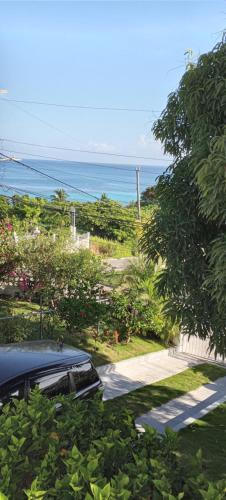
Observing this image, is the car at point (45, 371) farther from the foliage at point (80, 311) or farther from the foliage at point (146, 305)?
the foliage at point (146, 305)

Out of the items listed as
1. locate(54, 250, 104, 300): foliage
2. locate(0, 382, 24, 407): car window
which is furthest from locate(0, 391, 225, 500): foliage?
locate(54, 250, 104, 300): foliage

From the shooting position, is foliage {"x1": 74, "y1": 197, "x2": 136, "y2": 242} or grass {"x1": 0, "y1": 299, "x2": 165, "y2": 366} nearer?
grass {"x1": 0, "y1": 299, "x2": 165, "y2": 366}

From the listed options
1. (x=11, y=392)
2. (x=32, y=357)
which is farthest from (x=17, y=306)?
(x=11, y=392)

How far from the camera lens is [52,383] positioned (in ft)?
18.7

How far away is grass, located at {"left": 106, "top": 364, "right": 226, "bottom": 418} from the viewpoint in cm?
882

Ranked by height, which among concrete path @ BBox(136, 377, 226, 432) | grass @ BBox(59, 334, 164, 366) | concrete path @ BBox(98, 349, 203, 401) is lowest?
concrete path @ BBox(136, 377, 226, 432)

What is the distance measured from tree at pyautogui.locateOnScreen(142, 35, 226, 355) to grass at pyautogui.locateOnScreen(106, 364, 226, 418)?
12.6 feet

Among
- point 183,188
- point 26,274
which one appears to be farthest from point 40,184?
point 183,188

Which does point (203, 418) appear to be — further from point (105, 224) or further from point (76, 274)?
point (105, 224)

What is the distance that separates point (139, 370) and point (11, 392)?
20.5ft

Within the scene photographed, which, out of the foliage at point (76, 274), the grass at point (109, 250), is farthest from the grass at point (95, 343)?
the grass at point (109, 250)

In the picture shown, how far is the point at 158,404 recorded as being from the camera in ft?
29.6

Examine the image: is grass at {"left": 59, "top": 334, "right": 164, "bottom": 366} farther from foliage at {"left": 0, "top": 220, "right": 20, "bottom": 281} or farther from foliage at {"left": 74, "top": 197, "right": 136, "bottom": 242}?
foliage at {"left": 74, "top": 197, "right": 136, "bottom": 242}

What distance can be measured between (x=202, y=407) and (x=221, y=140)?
7.13 m
